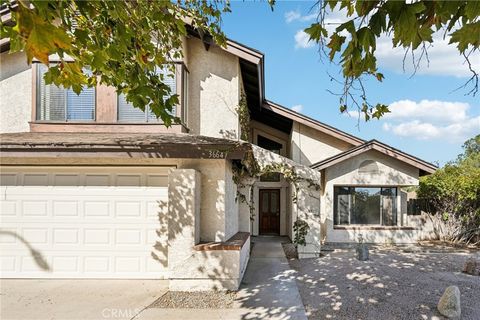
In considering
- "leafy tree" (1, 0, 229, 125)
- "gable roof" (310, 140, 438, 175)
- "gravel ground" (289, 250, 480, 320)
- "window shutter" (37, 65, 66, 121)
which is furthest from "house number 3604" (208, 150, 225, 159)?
"gable roof" (310, 140, 438, 175)

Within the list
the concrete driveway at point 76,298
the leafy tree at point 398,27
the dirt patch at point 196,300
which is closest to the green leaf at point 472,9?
the leafy tree at point 398,27

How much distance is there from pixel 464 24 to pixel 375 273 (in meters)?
8.40

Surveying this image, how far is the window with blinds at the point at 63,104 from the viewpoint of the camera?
1018 cm

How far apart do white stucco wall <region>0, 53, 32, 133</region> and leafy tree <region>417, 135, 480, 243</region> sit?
16491 millimetres

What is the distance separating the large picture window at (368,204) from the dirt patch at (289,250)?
2.88 metres

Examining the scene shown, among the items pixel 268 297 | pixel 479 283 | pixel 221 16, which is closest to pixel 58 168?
pixel 221 16

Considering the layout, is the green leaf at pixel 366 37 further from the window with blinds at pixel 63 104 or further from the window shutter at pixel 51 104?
the window shutter at pixel 51 104

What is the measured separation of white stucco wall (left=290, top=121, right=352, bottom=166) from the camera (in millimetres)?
15539

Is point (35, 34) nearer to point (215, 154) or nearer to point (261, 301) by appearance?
point (215, 154)

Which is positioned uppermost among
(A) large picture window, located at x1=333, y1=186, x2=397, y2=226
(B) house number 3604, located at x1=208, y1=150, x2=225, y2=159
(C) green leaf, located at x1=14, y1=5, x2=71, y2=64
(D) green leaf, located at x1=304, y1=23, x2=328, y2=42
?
(D) green leaf, located at x1=304, y1=23, x2=328, y2=42

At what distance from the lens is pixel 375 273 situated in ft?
30.5

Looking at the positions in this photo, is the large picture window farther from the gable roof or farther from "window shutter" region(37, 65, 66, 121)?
"window shutter" region(37, 65, 66, 121)

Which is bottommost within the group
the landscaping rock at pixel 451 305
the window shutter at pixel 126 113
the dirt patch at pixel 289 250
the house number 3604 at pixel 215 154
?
the dirt patch at pixel 289 250

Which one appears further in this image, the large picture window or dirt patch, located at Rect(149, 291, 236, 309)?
the large picture window
